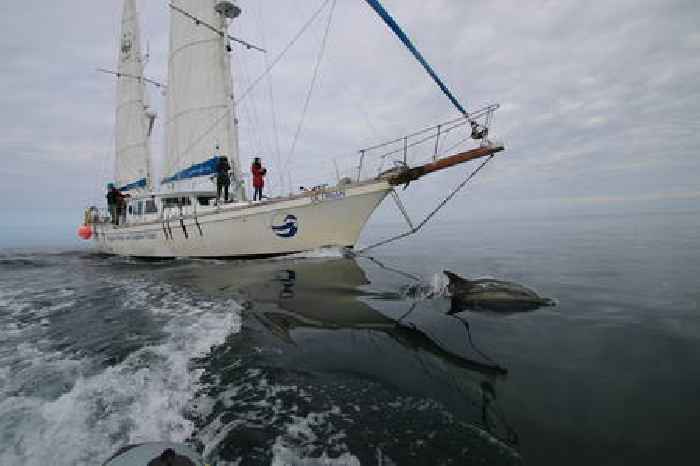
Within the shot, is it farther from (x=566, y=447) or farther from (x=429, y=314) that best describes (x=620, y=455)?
(x=429, y=314)

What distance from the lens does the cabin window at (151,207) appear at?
19.9m

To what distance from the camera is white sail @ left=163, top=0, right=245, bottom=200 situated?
1819cm

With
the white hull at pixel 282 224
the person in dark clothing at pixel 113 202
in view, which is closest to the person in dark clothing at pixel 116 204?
the person in dark clothing at pixel 113 202

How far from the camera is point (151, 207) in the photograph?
20.2m

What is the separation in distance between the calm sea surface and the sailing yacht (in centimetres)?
595

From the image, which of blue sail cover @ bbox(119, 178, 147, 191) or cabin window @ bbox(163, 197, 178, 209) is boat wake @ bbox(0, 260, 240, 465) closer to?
cabin window @ bbox(163, 197, 178, 209)

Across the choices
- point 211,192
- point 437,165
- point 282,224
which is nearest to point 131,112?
point 211,192

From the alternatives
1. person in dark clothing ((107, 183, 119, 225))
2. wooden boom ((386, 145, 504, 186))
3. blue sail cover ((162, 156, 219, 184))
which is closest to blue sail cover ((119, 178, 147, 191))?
person in dark clothing ((107, 183, 119, 225))

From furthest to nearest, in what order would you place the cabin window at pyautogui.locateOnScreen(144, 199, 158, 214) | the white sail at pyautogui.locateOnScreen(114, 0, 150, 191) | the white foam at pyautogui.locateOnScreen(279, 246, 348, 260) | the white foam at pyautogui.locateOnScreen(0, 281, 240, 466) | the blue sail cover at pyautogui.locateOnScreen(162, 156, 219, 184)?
the white sail at pyautogui.locateOnScreen(114, 0, 150, 191) → the cabin window at pyautogui.locateOnScreen(144, 199, 158, 214) → the blue sail cover at pyautogui.locateOnScreen(162, 156, 219, 184) → the white foam at pyautogui.locateOnScreen(279, 246, 348, 260) → the white foam at pyautogui.locateOnScreen(0, 281, 240, 466)

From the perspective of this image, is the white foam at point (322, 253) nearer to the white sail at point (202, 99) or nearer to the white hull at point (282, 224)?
the white hull at point (282, 224)

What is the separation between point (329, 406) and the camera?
376 centimetres

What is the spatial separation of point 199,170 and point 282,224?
6.79 metres

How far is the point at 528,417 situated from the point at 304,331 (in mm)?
3803

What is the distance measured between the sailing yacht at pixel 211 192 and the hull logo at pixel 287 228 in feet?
0.14
